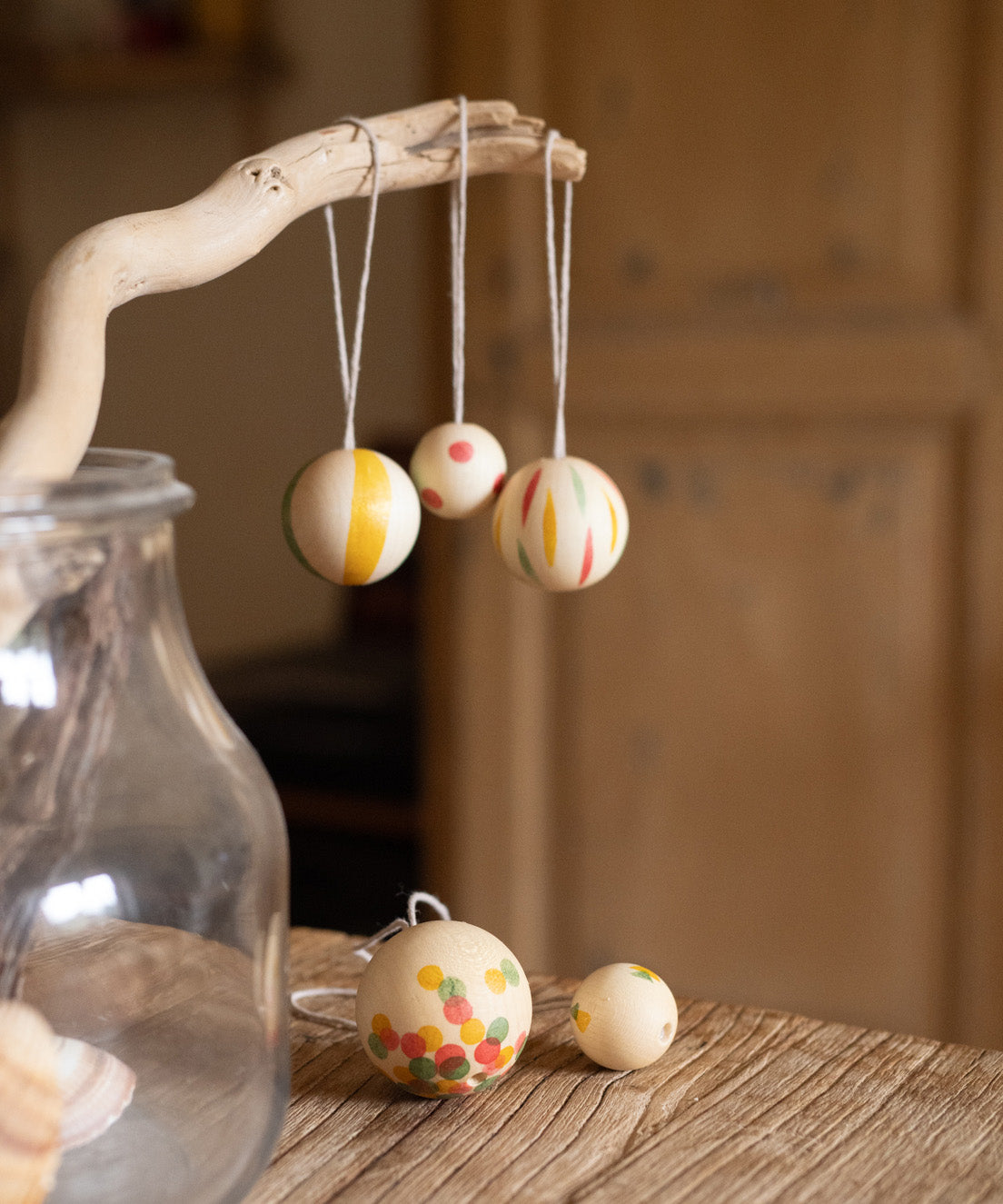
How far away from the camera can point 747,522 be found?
160cm

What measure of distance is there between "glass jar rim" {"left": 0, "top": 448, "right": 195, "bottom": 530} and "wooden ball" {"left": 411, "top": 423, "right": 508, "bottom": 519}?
170mm

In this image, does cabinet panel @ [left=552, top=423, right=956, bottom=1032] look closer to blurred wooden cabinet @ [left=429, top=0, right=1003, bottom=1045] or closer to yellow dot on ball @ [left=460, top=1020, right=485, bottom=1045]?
blurred wooden cabinet @ [left=429, top=0, right=1003, bottom=1045]

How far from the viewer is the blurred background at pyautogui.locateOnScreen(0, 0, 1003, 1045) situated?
152cm

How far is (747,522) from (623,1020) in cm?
110

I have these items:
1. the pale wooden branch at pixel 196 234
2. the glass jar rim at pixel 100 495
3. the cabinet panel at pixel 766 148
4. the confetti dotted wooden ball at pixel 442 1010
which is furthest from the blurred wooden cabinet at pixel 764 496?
the glass jar rim at pixel 100 495

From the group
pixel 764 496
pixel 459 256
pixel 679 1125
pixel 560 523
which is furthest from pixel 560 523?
pixel 764 496

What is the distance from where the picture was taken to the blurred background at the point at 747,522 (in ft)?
4.98

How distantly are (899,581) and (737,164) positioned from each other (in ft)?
1.73

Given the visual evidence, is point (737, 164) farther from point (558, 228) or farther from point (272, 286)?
point (272, 286)

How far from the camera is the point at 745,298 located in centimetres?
158

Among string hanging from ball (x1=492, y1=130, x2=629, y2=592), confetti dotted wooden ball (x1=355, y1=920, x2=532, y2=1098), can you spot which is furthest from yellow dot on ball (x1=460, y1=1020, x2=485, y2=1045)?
string hanging from ball (x1=492, y1=130, x2=629, y2=592)

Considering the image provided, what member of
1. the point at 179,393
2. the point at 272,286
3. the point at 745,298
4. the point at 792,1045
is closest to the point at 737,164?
the point at 745,298

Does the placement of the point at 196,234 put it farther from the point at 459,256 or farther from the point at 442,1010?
the point at 442,1010

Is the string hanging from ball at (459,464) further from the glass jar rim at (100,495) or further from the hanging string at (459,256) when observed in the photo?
the glass jar rim at (100,495)
